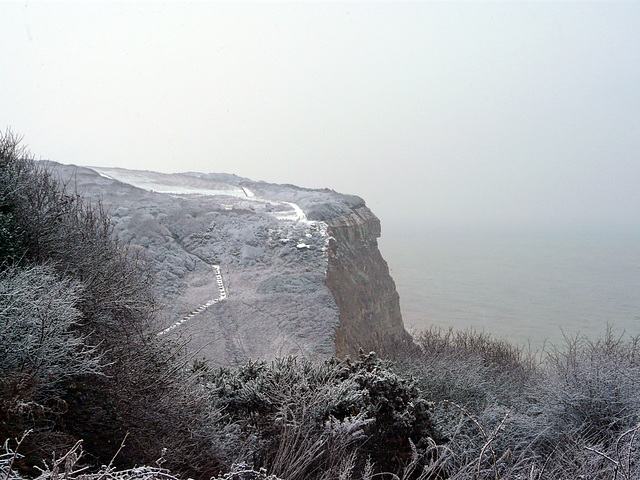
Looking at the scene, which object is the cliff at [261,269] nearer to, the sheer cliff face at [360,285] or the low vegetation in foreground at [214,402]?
the sheer cliff face at [360,285]

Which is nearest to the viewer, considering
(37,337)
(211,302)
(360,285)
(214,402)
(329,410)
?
(37,337)

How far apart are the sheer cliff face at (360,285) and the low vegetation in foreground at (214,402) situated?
820cm

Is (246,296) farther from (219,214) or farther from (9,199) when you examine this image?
(9,199)

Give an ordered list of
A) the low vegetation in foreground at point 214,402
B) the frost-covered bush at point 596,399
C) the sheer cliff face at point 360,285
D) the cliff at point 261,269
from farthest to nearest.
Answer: the sheer cliff face at point 360,285, the cliff at point 261,269, the frost-covered bush at point 596,399, the low vegetation in foreground at point 214,402

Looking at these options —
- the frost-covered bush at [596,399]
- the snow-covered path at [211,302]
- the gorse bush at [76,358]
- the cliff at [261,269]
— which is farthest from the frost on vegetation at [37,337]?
the snow-covered path at [211,302]

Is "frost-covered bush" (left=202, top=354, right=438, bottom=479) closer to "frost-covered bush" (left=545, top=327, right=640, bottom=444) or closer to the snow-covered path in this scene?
"frost-covered bush" (left=545, top=327, right=640, bottom=444)

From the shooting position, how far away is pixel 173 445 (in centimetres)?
560

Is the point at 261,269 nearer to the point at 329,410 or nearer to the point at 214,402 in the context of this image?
the point at 214,402

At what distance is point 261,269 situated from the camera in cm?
1961

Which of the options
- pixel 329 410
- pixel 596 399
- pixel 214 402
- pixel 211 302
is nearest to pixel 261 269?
pixel 211 302

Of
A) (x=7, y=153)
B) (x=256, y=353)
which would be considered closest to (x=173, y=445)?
(x=7, y=153)

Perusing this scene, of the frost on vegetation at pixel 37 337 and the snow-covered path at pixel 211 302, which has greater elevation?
the frost on vegetation at pixel 37 337

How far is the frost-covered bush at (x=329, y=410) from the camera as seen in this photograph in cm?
643

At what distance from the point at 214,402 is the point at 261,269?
12.2m
